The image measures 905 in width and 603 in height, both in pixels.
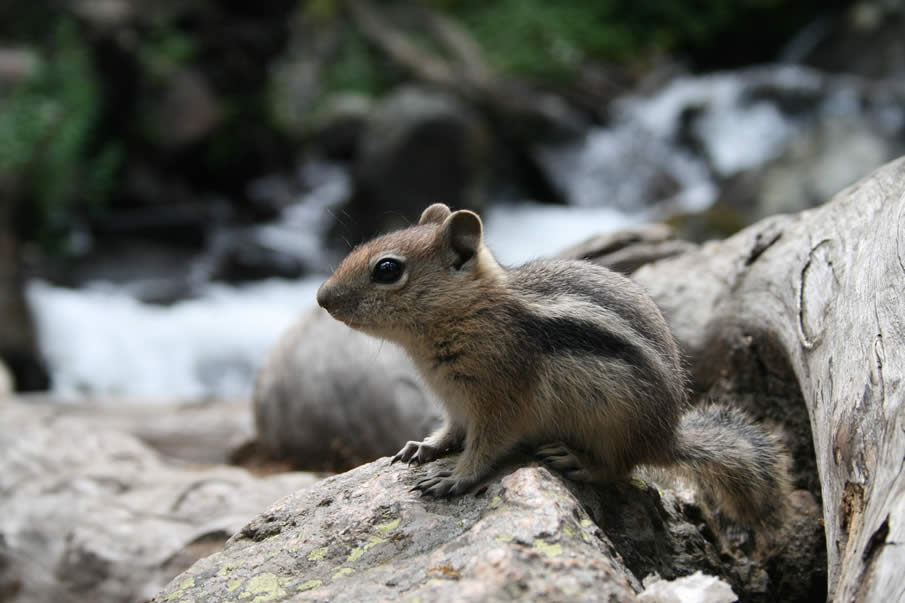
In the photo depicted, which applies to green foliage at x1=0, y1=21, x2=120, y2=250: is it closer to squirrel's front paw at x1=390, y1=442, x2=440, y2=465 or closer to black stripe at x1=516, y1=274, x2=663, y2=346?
squirrel's front paw at x1=390, y1=442, x2=440, y2=465

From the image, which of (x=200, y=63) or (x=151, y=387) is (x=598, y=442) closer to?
(x=151, y=387)

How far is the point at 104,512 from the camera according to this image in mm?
5684

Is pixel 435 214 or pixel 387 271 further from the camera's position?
pixel 435 214

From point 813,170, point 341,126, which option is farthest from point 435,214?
point 341,126

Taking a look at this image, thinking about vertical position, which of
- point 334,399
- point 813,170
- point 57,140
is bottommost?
point 334,399

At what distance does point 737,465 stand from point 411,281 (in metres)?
1.63

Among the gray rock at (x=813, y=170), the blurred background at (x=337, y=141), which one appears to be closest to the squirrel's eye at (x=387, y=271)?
the blurred background at (x=337, y=141)

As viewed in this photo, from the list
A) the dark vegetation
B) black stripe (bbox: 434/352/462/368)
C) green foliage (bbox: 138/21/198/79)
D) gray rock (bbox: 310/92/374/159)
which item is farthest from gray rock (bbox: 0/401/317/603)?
gray rock (bbox: 310/92/374/159)

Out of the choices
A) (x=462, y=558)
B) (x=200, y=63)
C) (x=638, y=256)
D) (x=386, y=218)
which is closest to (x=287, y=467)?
(x=638, y=256)

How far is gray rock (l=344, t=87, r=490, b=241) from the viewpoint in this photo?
15.9 metres

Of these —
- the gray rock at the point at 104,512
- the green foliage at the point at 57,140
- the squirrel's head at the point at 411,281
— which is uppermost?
the green foliage at the point at 57,140

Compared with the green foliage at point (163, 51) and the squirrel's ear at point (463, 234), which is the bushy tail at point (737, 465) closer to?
the squirrel's ear at point (463, 234)

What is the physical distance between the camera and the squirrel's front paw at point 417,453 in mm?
3854

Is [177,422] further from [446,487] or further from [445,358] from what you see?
[446,487]
